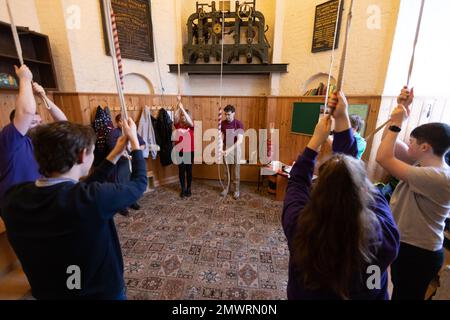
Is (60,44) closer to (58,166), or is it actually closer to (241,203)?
(58,166)

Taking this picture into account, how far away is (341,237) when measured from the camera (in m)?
0.62

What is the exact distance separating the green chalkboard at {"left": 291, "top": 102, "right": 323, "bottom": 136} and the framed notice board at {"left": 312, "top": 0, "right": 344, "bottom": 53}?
2.79 ft

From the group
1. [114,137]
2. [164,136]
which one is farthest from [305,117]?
[114,137]

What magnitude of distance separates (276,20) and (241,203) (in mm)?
3114

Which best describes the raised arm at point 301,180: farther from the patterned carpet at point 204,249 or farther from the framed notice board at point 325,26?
the framed notice board at point 325,26

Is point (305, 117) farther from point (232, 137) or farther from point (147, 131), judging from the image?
point (147, 131)

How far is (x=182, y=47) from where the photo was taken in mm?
3908

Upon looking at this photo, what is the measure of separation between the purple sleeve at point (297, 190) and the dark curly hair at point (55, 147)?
829 millimetres

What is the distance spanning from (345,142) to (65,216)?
3.74ft

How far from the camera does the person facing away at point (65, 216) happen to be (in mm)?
Result: 714

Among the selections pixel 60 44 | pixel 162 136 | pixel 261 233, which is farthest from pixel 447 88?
pixel 60 44

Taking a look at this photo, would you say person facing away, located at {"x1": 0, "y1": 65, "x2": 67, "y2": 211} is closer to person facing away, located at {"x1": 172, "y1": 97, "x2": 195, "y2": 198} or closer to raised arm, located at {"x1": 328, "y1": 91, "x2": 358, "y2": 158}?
raised arm, located at {"x1": 328, "y1": 91, "x2": 358, "y2": 158}

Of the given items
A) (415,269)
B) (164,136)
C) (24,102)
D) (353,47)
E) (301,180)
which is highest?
(353,47)

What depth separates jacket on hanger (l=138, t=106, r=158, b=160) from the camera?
3.49 m
